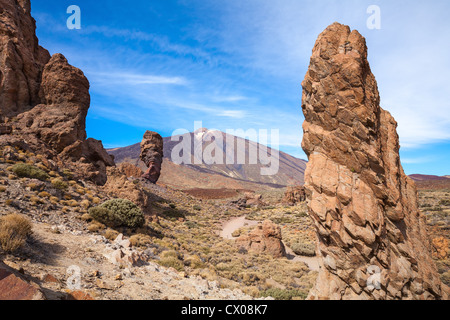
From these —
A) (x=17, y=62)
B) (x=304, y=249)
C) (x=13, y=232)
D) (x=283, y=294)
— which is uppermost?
(x=17, y=62)

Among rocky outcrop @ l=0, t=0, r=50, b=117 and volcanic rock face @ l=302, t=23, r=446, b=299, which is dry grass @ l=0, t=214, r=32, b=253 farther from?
rocky outcrop @ l=0, t=0, r=50, b=117

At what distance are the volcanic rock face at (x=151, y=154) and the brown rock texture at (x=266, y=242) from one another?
2897cm

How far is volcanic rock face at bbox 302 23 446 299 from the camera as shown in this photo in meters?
5.59

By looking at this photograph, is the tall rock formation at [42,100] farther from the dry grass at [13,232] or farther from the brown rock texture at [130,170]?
the brown rock texture at [130,170]

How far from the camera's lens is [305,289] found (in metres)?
10.7

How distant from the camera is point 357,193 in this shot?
19.0 feet

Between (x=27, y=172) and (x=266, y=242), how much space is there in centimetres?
1652

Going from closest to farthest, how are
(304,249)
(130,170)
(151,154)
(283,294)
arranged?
(283,294) → (304,249) → (130,170) → (151,154)

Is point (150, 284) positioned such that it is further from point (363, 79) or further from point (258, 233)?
point (258, 233)

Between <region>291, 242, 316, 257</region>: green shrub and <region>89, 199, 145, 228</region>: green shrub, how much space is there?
11.7 meters

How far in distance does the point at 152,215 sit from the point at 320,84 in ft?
56.8

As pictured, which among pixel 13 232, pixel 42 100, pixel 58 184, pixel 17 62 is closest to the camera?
pixel 13 232

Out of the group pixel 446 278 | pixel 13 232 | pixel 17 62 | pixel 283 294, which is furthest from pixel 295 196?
pixel 17 62

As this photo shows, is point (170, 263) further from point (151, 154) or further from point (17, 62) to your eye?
point (151, 154)
